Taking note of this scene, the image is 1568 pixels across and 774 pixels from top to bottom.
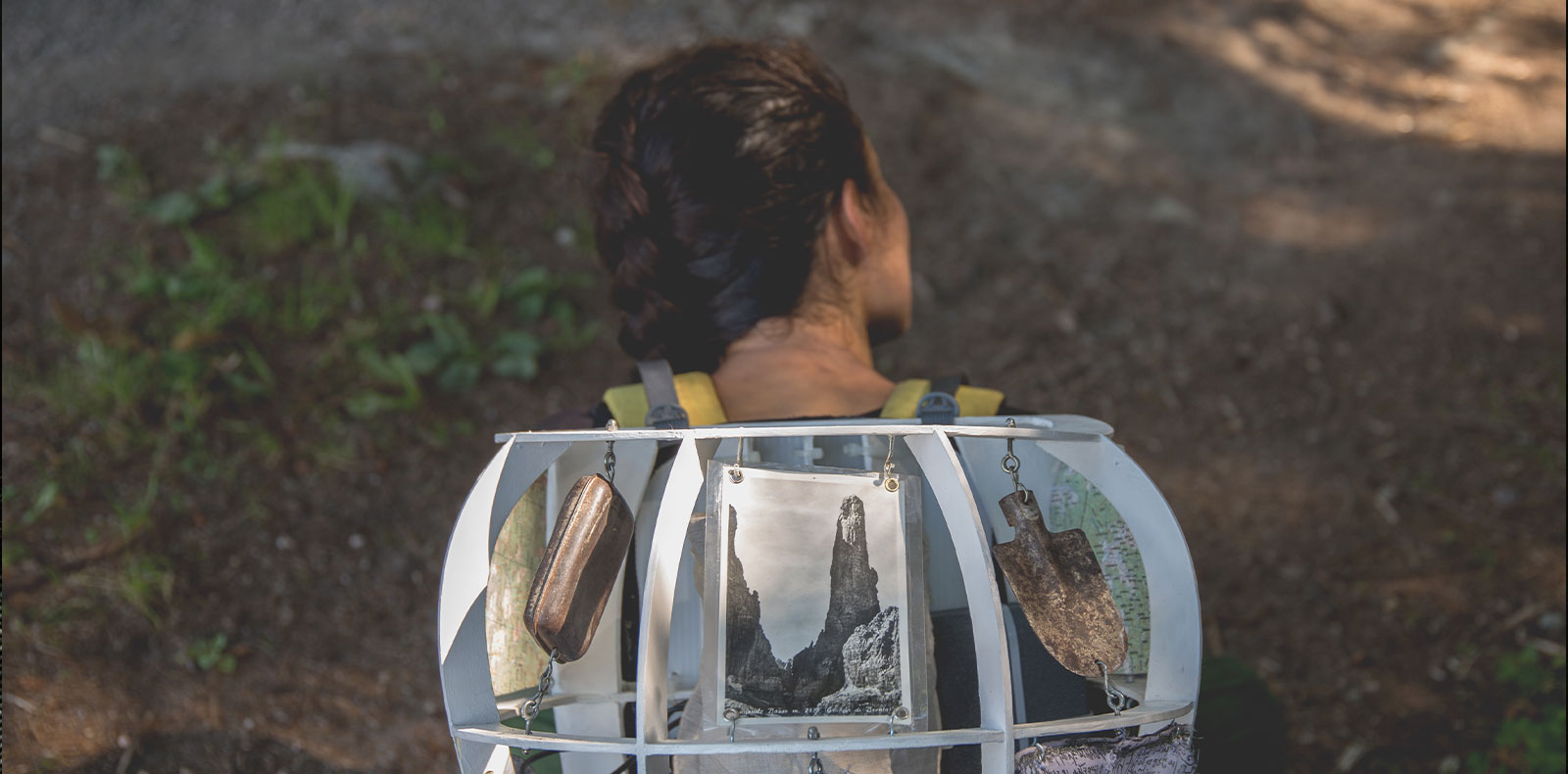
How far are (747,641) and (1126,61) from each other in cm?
361

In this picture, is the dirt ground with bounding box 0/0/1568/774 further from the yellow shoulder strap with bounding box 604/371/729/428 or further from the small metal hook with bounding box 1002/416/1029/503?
the small metal hook with bounding box 1002/416/1029/503

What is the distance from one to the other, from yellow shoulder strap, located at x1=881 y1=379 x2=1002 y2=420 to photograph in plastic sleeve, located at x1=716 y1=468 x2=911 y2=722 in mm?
308

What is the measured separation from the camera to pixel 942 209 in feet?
10.9

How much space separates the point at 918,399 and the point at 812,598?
412 millimetres

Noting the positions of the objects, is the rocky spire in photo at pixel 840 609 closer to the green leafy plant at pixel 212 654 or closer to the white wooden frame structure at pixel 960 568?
the white wooden frame structure at pixel 960 568

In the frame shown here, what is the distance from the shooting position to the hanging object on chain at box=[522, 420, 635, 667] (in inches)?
36.2

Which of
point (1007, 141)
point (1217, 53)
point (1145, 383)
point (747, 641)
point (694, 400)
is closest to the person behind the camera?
point (747, 641)

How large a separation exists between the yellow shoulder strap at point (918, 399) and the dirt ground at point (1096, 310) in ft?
5.07

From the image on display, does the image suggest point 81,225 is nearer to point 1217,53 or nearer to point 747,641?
point 747,641

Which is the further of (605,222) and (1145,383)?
(1145,383)

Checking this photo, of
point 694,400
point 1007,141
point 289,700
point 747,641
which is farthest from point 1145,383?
point 289,700

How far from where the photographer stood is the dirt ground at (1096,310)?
2188 millimetres

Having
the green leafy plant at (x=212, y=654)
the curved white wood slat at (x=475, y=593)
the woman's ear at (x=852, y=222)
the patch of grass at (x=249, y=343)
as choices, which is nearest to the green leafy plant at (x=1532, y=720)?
the woman's ear at (x=852, y=222)

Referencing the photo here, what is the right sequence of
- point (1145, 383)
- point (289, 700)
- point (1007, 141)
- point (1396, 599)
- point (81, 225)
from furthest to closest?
point (1007, 141)
point (1145, 383)
point (81, 225)
point (1396, 599)
point (289, 700)
